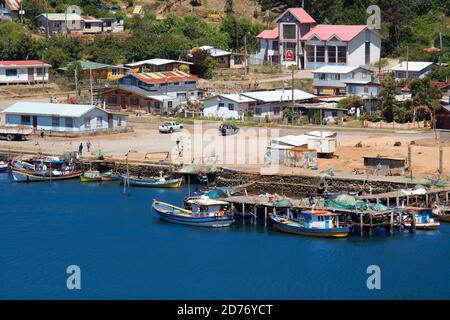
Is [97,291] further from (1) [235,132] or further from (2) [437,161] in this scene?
(1) [235,132]

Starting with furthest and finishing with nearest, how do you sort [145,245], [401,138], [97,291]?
[401,138]
[145,245]
[97,291]

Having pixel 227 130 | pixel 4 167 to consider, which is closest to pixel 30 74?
pixel 227 130

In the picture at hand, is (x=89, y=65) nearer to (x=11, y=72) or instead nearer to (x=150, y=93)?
(x=11, y=72)

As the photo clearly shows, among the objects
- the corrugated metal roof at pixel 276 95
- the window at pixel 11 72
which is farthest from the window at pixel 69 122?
the window at pixel 11 72

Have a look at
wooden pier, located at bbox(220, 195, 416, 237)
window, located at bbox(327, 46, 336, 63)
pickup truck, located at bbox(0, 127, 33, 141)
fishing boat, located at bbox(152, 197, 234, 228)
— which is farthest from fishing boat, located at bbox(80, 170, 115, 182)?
window, located at bbox(327, 46, 336, 63)

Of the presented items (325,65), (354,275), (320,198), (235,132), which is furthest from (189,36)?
(354,275)

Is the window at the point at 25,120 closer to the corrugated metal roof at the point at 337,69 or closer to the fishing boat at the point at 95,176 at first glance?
the fishing boat at the point at 95,176

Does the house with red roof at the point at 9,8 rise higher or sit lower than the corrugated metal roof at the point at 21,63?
higher
